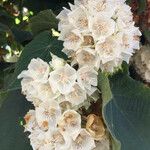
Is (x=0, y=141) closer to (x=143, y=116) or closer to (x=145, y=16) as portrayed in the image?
(x=143, y=116)

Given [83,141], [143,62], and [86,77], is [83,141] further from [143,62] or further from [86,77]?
[143,62]

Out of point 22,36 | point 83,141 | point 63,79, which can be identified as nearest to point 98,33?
point 63,79

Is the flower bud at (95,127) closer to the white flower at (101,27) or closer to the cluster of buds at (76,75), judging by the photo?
the cluster of buds at (76,75)

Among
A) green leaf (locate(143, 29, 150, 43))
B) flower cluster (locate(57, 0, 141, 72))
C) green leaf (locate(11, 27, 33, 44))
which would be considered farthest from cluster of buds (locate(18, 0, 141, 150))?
green leaf (locate(11, 27, 33, 44))

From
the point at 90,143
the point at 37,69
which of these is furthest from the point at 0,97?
the point at 90,143

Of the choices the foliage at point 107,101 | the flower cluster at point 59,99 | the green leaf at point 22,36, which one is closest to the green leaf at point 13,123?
the foliage at point 107,101

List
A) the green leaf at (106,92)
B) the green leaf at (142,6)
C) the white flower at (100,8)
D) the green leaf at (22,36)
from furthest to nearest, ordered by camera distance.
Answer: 1. the green leaf at (22,36)
2. the green leaf at (142,6)
3. the white flower at (100,8)
4. the green leaf at (106,92)
